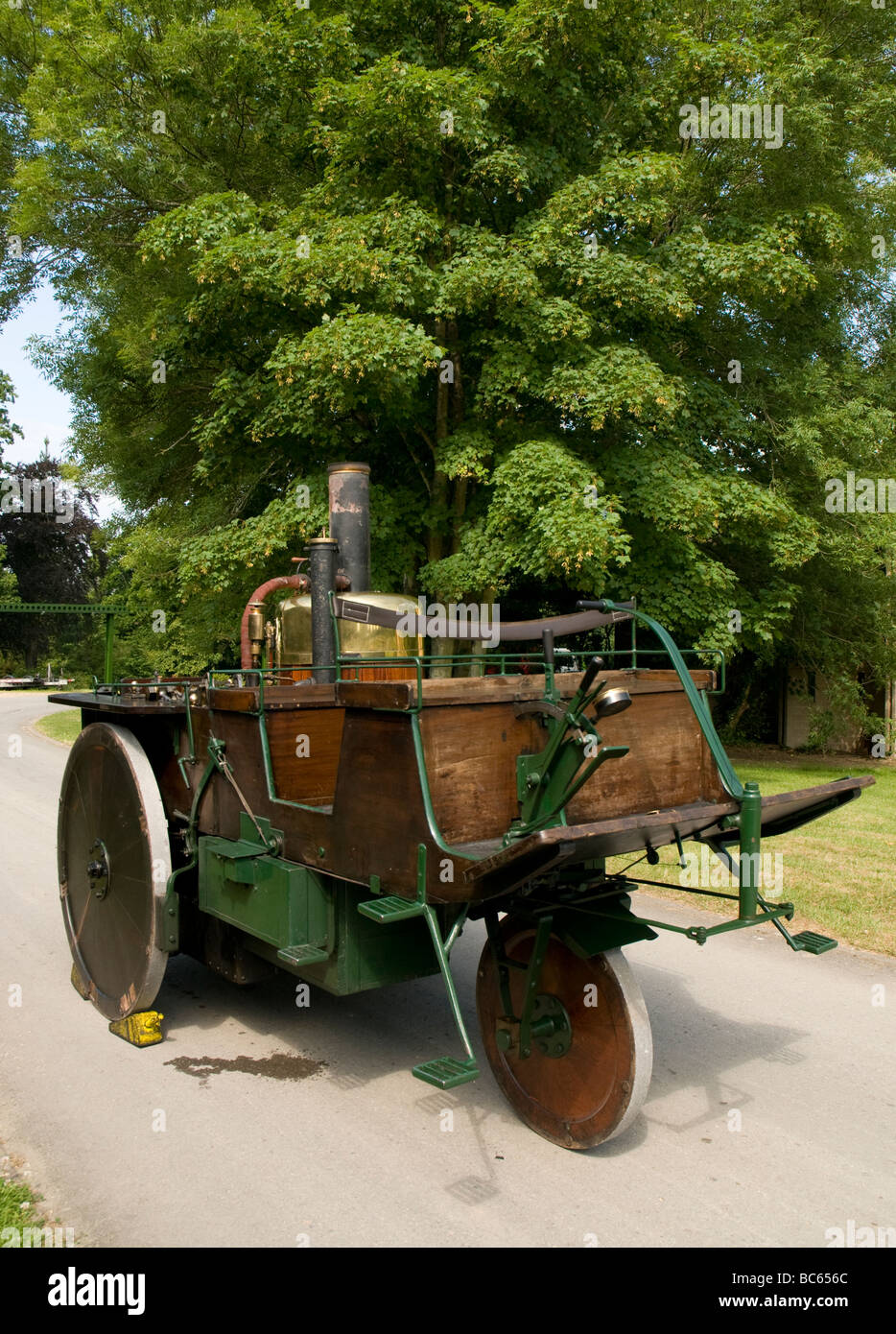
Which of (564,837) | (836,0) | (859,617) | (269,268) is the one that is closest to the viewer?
(564,837)

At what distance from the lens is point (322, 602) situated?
511 centimetres

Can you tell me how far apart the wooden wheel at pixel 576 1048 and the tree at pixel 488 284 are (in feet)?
20.4

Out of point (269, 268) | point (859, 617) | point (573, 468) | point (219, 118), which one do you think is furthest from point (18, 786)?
point (859, 617)

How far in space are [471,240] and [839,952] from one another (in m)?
8.15

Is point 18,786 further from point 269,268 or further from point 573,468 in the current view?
point 573,468

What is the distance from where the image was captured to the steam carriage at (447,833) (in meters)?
3.45

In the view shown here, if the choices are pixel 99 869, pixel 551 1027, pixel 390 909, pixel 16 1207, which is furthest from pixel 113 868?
pixel 551 1027

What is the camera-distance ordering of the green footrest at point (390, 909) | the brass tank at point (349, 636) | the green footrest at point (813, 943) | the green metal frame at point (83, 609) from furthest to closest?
the brass tank at point (349, 636)
the green metal frame at point (83, 609)
the green footrest at point (813, 943)
the green footrest at point (390, 909)

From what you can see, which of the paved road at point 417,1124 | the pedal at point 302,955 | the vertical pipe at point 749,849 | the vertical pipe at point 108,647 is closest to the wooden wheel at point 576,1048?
the paved road at point 417,1124

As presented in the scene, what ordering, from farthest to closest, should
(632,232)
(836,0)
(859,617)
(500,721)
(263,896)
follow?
(859,617) < (836,0) < (632,232) < (263,896) < (500,721)

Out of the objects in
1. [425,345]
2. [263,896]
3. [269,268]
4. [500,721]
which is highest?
[269,268]

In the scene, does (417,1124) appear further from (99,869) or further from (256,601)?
(256,601)

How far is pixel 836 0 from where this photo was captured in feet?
45.6

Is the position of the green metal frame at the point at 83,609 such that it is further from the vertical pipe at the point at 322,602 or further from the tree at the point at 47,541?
the tree at the point at 47,541
